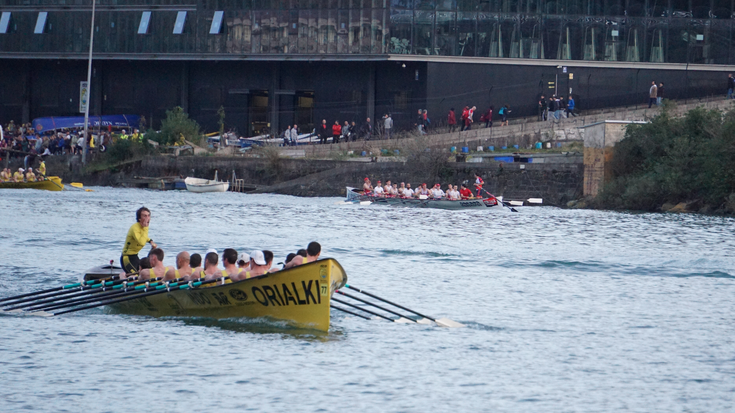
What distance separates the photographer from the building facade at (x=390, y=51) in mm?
67625

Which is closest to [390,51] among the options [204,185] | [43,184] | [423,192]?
[204,185]

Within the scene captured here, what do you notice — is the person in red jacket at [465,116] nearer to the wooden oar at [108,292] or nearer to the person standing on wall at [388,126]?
the person standing on wall at [388,126]

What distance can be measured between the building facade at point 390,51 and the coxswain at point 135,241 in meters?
48.1

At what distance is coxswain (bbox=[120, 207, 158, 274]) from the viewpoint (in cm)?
2011

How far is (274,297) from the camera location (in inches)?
707

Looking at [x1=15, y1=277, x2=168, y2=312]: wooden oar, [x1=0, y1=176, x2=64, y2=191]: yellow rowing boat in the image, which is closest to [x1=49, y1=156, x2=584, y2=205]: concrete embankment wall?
[x1=0, y1=176, x2=64, y2=191]: yellow rowing boat

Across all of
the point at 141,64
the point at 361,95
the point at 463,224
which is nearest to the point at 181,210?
the point at 463,224

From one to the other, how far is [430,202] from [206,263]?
34.6m

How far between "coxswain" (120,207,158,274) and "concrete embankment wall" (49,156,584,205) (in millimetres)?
38198

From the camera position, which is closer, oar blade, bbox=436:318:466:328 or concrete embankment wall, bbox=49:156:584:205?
oar blade, bbox=436:318:466:328

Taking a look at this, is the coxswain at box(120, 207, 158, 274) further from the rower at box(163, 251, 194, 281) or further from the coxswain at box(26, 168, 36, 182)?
the coxswain at box(26, 168, 36, 182)

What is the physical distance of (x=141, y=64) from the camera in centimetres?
7619

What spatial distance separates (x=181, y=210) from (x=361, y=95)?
Result: 23720 millimetres

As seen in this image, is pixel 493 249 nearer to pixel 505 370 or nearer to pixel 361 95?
pixel 505 370
